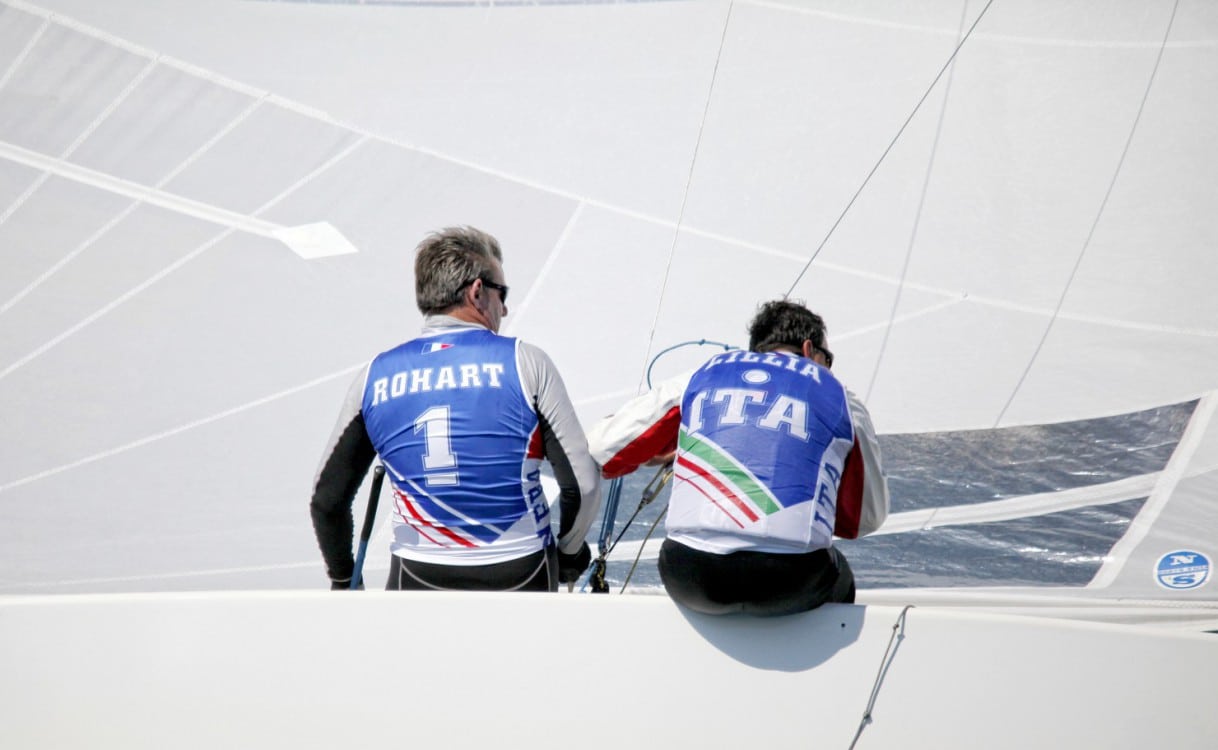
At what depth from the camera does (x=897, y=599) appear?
8.10 ft

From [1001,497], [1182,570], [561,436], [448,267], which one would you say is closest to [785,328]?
[561,436]

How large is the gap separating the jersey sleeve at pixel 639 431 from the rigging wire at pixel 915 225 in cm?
108

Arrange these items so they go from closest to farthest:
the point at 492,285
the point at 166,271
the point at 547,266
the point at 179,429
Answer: the point at 492,285 → the point at 179,429 → the point at 166,271 → the point at 547,266

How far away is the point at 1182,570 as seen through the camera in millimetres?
2449

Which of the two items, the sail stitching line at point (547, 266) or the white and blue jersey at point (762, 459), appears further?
the sail stitching line at point (547, 266)

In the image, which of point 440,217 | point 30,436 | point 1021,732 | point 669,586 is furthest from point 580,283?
point 1021,732

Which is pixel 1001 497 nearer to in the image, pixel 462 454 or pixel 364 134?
pixel 462 454

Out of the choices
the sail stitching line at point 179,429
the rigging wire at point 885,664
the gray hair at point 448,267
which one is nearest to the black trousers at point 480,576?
the gray hair at point 448,267

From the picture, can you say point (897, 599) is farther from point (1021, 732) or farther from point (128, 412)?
point (128, 412)

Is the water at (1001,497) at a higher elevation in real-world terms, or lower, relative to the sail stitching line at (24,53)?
lower

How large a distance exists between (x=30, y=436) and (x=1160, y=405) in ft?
8.08

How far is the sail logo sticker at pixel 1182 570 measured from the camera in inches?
95.9

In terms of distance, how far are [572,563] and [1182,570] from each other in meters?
1.37

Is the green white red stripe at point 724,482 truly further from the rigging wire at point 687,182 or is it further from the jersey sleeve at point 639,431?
the rigging wire at point 687,182
